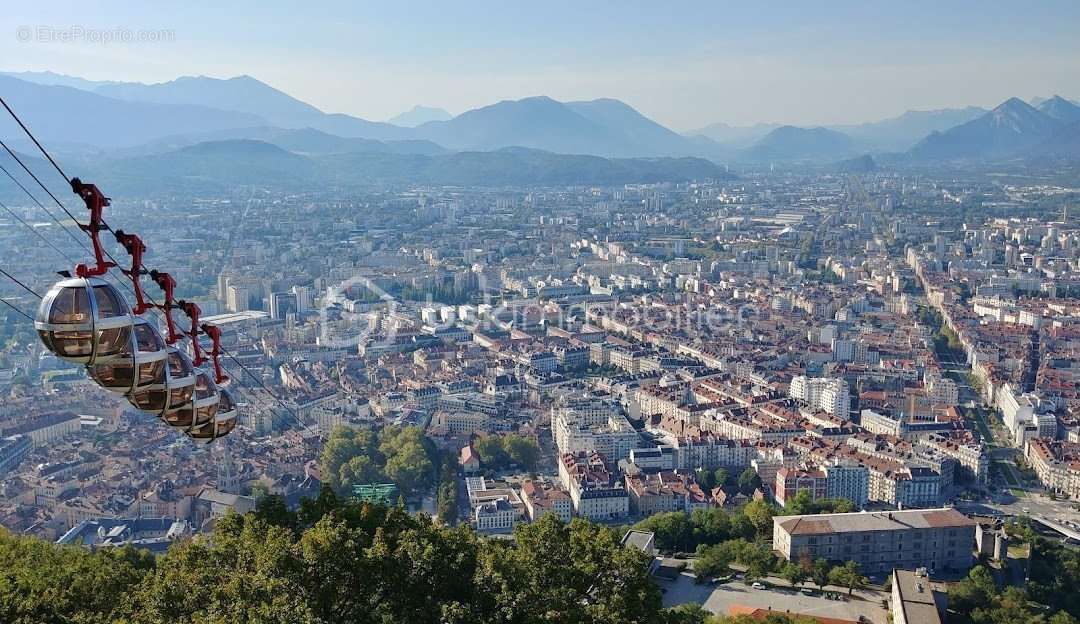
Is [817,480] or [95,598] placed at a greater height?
[95,598]

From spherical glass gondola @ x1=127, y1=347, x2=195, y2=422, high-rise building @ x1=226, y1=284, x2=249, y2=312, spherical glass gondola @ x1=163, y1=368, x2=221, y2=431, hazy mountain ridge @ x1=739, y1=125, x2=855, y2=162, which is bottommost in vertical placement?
high-rise building @ x1=226, y1=284, x2=249, y2=312

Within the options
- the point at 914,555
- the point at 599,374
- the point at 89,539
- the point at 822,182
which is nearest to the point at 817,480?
the point at 914,555

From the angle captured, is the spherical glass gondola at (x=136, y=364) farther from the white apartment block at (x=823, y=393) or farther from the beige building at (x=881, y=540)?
the white apartment block at (x=823, y=393)

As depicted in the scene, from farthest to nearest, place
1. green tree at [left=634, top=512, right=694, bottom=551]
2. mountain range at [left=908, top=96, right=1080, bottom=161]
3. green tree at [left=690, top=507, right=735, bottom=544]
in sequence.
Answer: mountain range at [left=908, top=96, right=1080, bottom=161]
green tree at [left=690, top=507, right=735, bottom=544]
green tree at [left=634, top=512, right=694, bottom=551]

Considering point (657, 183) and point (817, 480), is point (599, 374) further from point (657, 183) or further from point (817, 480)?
point (657, 183)

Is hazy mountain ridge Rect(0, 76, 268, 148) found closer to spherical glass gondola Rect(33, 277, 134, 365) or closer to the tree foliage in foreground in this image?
the tree foliage in foreground

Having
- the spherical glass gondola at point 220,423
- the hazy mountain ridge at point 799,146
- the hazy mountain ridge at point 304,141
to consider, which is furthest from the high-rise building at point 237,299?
the hazy mountain ridge at point 799,146

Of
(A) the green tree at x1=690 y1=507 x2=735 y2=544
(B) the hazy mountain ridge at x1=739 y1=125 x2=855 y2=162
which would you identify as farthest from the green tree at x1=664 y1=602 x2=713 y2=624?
(B) the hazy mountain ridge at x1=739 y1=125 x2=855 y2=162
